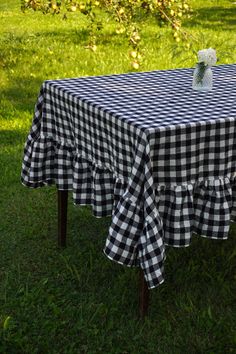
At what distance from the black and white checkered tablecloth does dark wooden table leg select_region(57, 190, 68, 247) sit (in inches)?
17.5

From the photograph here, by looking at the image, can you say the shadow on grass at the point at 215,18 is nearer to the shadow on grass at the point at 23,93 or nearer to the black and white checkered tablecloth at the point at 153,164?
the shadow on grass at the point at 23,93

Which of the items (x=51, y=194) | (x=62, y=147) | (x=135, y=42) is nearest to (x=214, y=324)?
(x=62, y=147)

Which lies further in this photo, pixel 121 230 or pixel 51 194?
pixel 51 194

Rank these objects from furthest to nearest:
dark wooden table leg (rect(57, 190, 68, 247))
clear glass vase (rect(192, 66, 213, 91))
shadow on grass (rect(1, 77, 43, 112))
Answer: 1. shadow on grass (rect(1, 77, 43, 112))
2. dark wooden table leg (rect(57, 190, 68, 247))
3. clear glass vase (rect(192, 66, 213, 91))

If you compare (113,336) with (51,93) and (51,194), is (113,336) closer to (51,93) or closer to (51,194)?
(51,93)

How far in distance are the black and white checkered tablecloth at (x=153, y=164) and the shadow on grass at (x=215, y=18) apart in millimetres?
10426

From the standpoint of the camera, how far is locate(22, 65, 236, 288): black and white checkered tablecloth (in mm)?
3521

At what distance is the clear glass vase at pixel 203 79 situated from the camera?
4.27 meters

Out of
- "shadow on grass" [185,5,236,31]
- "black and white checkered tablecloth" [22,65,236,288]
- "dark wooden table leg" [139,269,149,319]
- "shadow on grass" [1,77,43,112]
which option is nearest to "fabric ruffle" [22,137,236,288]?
"black and white checkered tablecloth" [22,65,236,288]

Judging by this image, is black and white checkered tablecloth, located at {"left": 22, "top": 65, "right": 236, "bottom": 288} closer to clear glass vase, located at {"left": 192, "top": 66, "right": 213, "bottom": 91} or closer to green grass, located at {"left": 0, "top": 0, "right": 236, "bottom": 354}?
clear glass vase, located at {"left": 192, "top": 66, "right": 213, "bottom": 91}

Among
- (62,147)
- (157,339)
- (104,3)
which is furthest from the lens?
(104,3)

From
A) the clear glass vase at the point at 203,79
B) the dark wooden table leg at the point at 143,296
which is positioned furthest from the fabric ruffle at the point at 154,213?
the clear glass vase at the point at 203,79

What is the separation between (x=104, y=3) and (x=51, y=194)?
9.46 feet

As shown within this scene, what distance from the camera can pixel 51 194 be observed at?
238 inches
